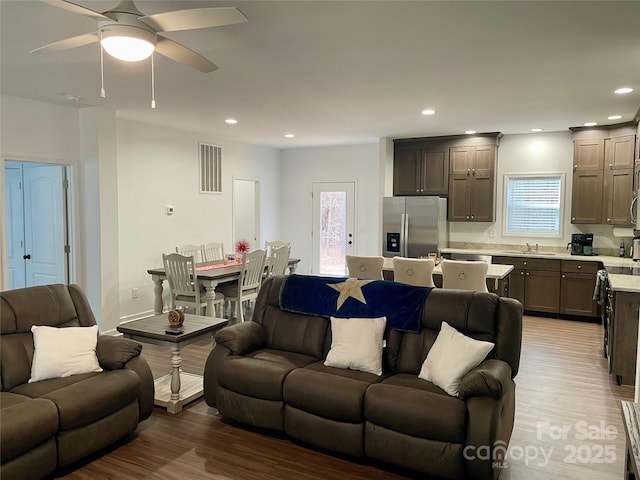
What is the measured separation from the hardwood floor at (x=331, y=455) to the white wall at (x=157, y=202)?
3.06 meters

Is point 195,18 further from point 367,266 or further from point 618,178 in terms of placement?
point 618,178

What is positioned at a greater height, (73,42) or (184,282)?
(73,42)

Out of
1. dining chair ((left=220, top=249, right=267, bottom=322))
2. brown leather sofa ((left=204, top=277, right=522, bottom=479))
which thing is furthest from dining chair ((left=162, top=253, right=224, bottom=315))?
brown leather sofa ((left=204, top=277, right=522, bottom=479))

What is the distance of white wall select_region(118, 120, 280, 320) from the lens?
5.94m

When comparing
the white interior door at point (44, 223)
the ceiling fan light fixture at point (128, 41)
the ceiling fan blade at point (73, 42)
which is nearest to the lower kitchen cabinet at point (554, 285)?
the ceiling fan light fixture at point (128, 41)

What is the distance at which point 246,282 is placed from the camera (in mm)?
5762

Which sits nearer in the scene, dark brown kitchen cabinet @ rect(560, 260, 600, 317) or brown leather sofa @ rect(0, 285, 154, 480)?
brown leather sofa @ rect(0, 285, 154, 480)

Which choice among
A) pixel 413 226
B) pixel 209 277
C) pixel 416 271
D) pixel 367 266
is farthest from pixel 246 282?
pixel 413 226

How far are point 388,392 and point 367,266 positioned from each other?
236 cm

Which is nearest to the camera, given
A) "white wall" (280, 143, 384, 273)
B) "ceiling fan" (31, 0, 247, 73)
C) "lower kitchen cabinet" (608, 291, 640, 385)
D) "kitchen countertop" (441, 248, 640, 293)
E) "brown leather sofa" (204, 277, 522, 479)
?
"ceiling fan" (31, 0, 247, 73)

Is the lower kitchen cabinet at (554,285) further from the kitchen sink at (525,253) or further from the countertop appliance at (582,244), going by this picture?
the countertop appliance at (582,244)

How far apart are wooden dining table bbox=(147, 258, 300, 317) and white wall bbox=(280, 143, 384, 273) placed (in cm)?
294

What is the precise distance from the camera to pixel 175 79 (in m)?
4.06

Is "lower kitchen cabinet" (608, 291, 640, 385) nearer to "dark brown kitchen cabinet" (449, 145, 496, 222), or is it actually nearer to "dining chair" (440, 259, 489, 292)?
"dining chair" (440, 259, 489, 292)
